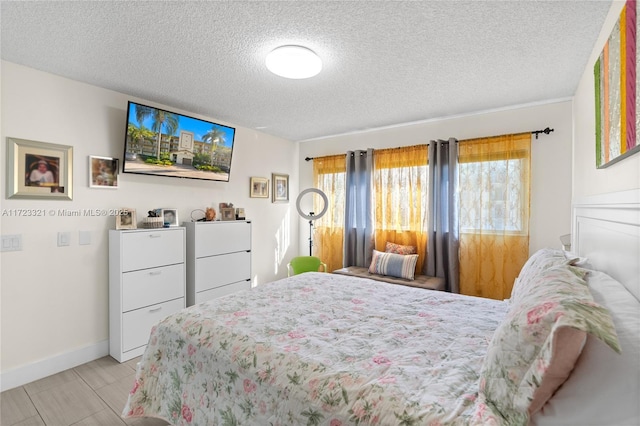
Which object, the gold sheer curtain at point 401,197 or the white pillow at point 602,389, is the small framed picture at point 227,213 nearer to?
the gold sheer curtain at point 401,197

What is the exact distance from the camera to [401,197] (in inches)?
160

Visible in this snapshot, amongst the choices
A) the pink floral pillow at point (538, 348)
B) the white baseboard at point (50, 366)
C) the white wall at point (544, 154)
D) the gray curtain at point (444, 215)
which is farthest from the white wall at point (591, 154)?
the white baseboard at point (50, 366)

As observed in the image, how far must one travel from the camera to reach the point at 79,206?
2.70 m

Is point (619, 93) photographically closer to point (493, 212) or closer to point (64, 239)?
point (493, 212)

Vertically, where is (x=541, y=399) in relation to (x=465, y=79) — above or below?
below

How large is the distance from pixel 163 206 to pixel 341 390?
2947 mm

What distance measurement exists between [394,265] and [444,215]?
86cm

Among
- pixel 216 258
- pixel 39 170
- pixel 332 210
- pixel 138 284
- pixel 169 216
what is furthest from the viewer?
pixel 332 210

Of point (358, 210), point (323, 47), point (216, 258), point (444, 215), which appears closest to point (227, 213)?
point (216, 258)

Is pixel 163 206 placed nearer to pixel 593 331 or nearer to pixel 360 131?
pixel 360 131

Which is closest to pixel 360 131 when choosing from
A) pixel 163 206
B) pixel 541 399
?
pixel 163 206

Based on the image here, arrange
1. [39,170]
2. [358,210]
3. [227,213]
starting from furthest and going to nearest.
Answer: [358,210] → [227,213] → [39,170]

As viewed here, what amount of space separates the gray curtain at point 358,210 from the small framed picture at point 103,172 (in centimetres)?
283

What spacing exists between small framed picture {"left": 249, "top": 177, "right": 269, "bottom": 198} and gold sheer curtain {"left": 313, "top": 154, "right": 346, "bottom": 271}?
81 centimetres
